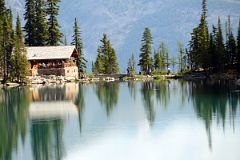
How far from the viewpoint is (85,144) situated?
31.7m

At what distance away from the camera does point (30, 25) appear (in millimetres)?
115000

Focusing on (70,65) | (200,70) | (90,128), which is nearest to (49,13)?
(70,65)

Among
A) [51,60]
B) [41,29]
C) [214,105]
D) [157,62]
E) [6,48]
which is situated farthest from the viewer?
[157,62]

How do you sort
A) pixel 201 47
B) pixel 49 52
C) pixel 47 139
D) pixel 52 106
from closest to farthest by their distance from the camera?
pixel 47 139 < pixel 52 106 < pixel 201 47 < pixel 49 52

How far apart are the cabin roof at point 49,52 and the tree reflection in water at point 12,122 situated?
Result: 3903cm

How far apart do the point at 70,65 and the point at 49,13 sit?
1482cm

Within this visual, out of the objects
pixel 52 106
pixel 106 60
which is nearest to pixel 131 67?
pixel 106 60

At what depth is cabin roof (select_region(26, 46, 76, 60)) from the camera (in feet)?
343

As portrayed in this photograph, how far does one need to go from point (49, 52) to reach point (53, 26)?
1107 cm

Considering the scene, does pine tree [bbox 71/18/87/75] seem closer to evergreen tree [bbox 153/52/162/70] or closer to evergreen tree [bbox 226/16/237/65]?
evergreen tree [bbox 153/52/162/70]

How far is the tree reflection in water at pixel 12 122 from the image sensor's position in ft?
106

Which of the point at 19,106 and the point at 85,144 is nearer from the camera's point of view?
the point at 85,144

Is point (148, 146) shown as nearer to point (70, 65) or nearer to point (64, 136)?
point (64, 136)

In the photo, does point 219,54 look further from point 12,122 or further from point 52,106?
point 12,122
